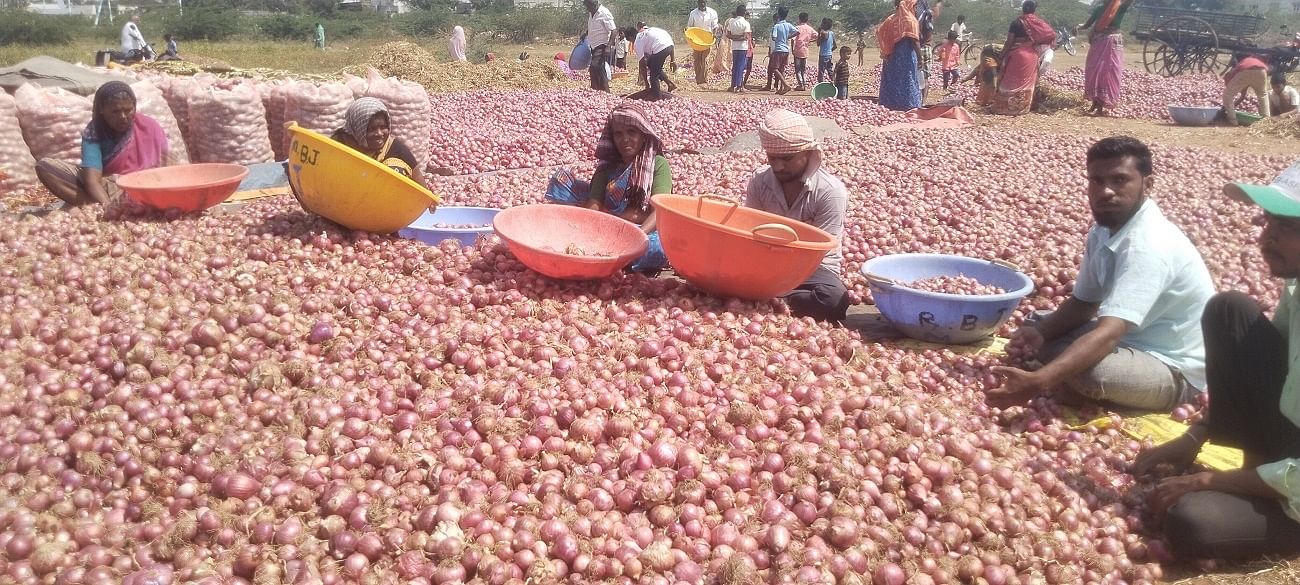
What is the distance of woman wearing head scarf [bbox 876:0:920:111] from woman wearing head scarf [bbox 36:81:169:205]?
31.8 ft

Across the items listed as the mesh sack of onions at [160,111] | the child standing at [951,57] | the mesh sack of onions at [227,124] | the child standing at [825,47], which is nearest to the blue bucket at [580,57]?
the child standing at [825,47]

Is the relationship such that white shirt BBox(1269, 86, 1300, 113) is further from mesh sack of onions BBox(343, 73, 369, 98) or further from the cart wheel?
mesh sack of onions BBox(343, 73, 369, 98)

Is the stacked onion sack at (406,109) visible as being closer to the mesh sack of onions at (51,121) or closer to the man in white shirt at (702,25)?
the mesh sack of onions at (51,121)

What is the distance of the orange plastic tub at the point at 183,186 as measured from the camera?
414 cm

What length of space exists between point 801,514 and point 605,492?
55 cm

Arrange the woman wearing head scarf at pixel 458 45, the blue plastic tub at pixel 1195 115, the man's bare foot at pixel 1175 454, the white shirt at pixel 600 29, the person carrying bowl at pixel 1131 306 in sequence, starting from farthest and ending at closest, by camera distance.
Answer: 1. the woman wearing head scarf at pixel 458 45
2. the white shirt at pixel 600 29
3. the blue plastic tub at pixel 1195 115
4. the person carrying bowl at pixel 1131 306
5. the man's bare foot at pixel 1175 454

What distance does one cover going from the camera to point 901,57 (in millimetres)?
11852

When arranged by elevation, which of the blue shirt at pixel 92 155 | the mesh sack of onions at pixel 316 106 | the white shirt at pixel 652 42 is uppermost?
the white shirt at pixel 652 42

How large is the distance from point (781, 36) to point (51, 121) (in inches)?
527

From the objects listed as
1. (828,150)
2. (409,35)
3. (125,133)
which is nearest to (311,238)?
(125,133)

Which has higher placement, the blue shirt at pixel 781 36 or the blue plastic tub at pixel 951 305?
the blue shirt at pixel 781 36

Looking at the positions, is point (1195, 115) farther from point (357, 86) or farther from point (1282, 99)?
point (357, 86)

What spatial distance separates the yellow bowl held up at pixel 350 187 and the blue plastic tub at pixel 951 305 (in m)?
2.18

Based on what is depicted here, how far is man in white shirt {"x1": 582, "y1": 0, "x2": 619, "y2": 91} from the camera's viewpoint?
43.6 ft
